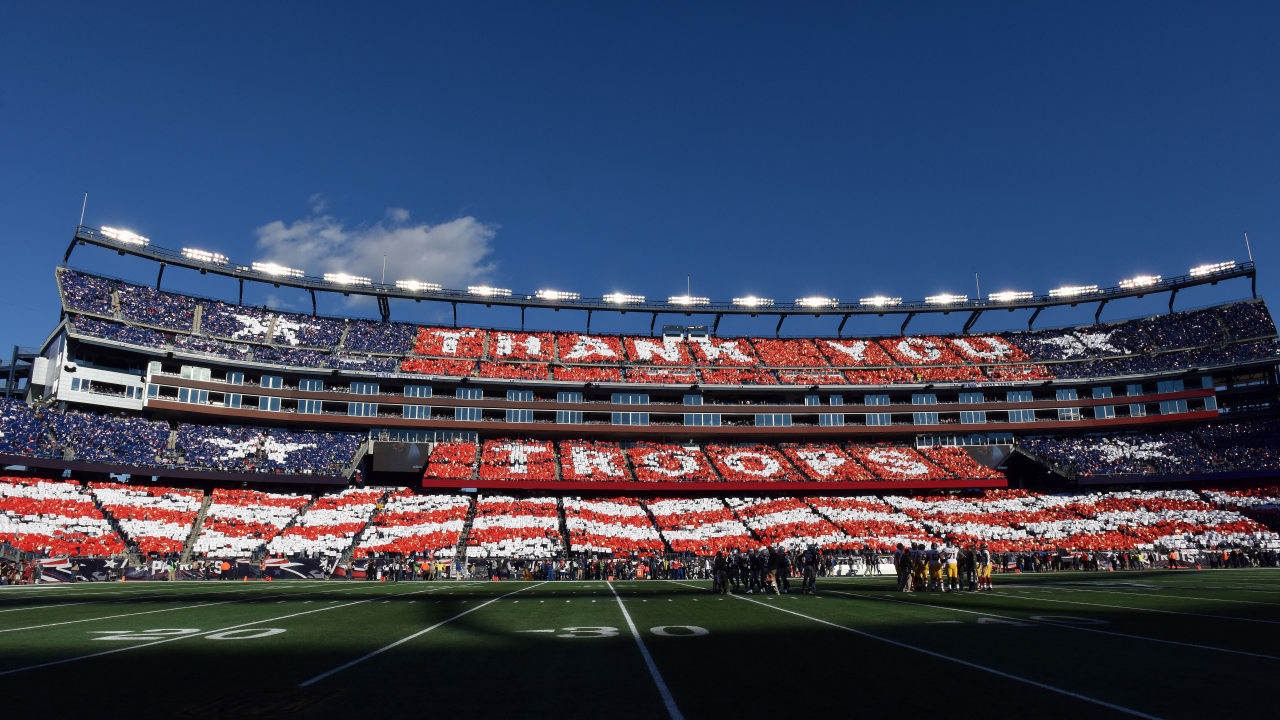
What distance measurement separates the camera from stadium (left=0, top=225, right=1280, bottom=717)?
10344 millimetres

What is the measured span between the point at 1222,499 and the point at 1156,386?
16074mm

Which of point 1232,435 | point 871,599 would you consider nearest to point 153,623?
point 871,599

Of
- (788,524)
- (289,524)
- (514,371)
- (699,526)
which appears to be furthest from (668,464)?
(289,524)

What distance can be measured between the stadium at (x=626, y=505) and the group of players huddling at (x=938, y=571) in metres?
0.15

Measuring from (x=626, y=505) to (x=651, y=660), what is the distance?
48354mm

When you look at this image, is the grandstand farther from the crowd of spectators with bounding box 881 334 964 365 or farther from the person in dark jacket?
the person in dark jacket

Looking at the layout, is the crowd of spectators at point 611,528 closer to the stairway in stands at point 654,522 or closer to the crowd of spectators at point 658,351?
the stairway in stands at point 654,522

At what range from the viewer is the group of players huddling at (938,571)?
27.9m

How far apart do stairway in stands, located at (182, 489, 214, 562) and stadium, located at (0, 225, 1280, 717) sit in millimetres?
200

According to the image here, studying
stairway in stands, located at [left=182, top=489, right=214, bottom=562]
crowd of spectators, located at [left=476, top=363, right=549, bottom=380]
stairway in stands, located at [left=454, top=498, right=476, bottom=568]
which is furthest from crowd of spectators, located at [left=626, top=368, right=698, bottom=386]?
stairway in stands, located at [left=182, top=489, right=214, bottom=562]

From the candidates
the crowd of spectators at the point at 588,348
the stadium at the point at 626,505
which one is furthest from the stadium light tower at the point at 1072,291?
the crowd of spectators at the point at 588,348

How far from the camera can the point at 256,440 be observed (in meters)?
60.6

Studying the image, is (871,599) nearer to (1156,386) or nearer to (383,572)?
(383,572)

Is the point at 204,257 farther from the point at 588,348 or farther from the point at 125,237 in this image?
the point at 588,348
